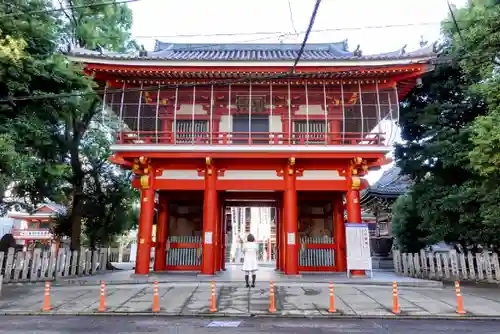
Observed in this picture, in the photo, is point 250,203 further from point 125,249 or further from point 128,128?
point 125,249

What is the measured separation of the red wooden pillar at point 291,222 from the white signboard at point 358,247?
2.18 m

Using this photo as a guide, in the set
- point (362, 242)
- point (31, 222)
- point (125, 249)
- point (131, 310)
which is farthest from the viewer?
point (125, 249)

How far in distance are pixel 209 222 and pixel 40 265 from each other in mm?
7665

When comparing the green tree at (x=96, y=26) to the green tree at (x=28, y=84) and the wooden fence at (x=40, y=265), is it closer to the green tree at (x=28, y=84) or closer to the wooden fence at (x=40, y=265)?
the green tree at (x=28, y=84)

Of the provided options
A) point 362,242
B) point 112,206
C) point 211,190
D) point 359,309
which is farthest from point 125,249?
point 359,309

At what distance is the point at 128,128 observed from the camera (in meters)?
16.3

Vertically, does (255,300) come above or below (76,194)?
below

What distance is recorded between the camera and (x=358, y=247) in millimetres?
14500

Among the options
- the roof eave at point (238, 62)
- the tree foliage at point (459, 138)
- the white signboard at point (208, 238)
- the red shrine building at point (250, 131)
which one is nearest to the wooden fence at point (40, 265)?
the red shrine building at point (250, 131)

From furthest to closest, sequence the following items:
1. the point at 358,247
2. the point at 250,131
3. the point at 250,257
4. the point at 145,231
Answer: the point at 250,131
the point at 145,231
the point at 358,247
the point at 250,257

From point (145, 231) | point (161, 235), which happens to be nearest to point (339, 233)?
point (161, 235)

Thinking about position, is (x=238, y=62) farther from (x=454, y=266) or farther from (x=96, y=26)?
(x=454, y=266)

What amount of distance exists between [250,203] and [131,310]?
1171 centimetres

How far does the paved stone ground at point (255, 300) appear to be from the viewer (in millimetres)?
9133
